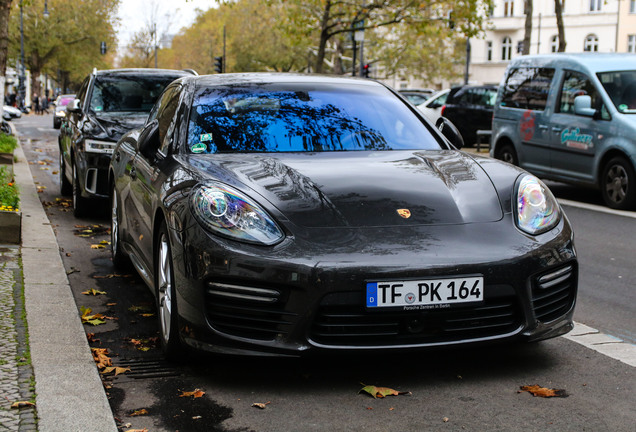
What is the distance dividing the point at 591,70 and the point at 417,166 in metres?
8.04

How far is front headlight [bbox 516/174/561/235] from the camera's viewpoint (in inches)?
168

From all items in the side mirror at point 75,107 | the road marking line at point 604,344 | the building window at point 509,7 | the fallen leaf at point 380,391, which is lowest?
the fallen leaf at point 380,391

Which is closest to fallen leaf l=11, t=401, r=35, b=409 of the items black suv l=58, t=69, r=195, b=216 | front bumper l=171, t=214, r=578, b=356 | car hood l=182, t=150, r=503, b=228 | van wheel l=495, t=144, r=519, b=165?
front bumper l=171, t=214, r=578, b=356

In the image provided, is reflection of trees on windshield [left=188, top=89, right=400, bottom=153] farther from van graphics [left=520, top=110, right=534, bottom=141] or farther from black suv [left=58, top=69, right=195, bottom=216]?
van graphics [left=520, top=110, right=534, bottom=141]

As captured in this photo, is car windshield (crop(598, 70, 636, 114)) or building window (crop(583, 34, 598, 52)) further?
building window (crop(583, 34, 598, 52))

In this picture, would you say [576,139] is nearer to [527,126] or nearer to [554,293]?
[527,126]

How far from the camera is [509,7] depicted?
72.4 meters

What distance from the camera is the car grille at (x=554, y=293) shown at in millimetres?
4125

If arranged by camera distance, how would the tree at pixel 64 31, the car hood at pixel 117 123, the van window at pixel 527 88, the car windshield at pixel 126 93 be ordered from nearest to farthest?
the car hood at pixel 117 123, the car windshield at pixel 126 93, the van window at pixel 527 88, the tree at pixel 64 31

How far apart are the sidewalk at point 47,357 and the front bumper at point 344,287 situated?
21.4 inches

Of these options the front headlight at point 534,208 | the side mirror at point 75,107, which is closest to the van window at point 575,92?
the side mirror at point 75,107

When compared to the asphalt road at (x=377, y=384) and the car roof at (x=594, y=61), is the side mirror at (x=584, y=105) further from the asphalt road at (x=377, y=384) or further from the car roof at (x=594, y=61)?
the asphalt road at (x=377, y=384)

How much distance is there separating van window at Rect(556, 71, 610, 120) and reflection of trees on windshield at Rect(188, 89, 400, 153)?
7100mm

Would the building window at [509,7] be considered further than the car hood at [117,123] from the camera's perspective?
Yes
